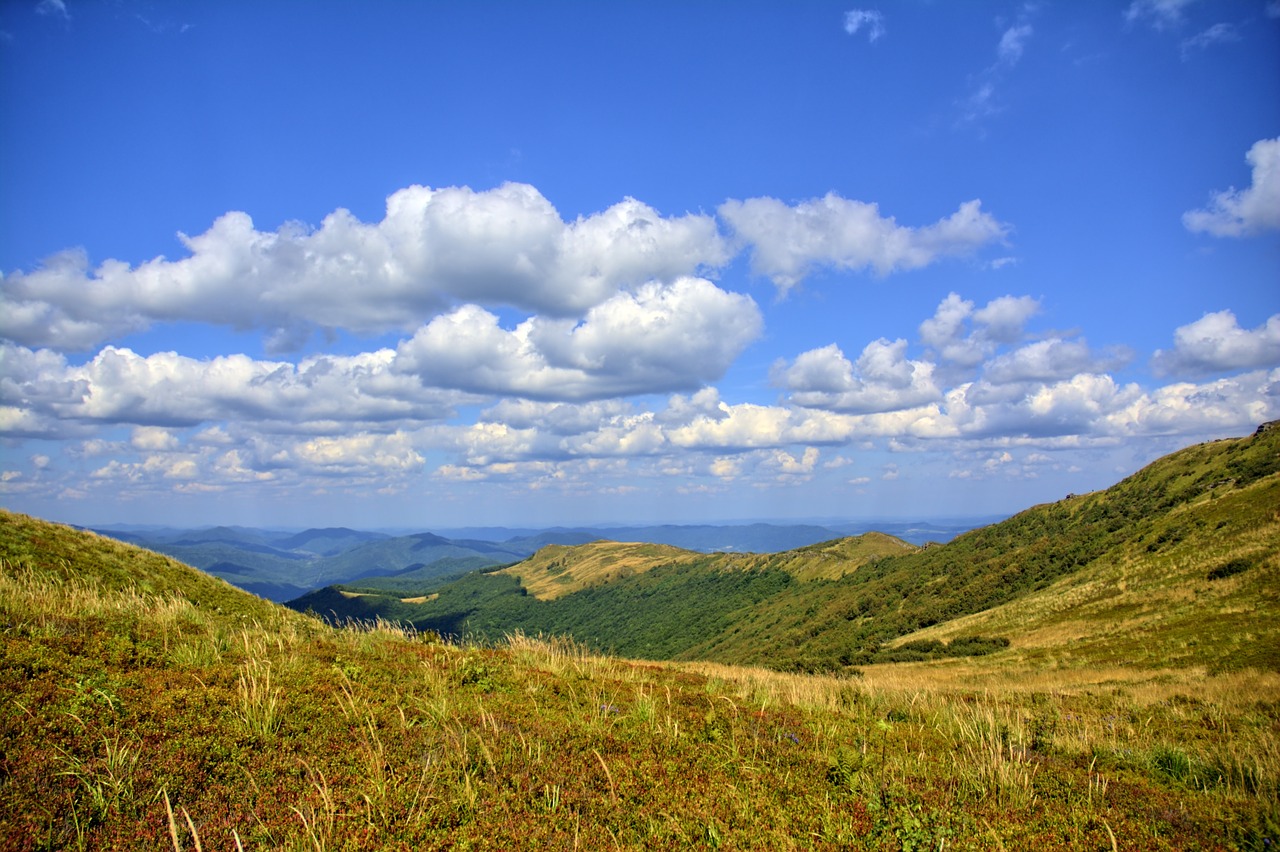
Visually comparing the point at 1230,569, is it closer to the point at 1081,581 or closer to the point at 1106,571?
the point at 1106,571

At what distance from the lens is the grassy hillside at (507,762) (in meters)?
4.68

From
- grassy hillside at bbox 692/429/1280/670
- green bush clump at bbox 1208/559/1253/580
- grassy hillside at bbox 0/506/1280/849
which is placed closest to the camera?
grassy hillside at bbox 0/506/1280/849

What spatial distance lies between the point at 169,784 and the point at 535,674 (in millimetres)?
6321

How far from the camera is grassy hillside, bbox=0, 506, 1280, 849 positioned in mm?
4680

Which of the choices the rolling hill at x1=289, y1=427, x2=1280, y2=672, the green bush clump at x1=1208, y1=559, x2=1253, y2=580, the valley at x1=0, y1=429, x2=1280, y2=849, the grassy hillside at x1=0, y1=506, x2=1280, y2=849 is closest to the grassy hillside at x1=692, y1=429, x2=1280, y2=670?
the green bush clump at x1=1208, y1=559, x2=1253, y2=580

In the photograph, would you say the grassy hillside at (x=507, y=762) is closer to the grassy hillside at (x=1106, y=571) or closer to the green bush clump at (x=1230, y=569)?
the grassy hillside at (x=1106, y=571)

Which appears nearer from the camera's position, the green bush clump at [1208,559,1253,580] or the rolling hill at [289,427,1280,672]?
the rolling hill at [289,427,1280,672]

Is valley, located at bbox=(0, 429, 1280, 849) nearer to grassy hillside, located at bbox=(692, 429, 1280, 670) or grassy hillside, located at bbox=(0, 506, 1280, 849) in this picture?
grassy hillside, located at bbox=(0, 506, 1280, 849)

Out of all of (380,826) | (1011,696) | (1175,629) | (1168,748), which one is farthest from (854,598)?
(380,826)

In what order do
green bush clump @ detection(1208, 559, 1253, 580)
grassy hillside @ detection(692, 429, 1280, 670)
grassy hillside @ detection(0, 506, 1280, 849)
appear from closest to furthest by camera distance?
1. grassy hillside @ detection(0, 506, 1280, 849)
2. grassy hillside @ detection(692, 429, 1280, 670)
3. green bush clump @ detection(1208, 559, 1253, 580)

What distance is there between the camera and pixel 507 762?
6121 mm

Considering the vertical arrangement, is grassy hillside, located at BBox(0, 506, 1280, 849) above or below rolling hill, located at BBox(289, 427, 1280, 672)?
above

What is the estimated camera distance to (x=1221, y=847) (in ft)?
17.0

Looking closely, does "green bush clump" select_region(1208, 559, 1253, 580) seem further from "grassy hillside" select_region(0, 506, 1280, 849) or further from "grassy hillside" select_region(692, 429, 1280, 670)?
"grassy hillside" select_region(0, 506, 1280, 849)
